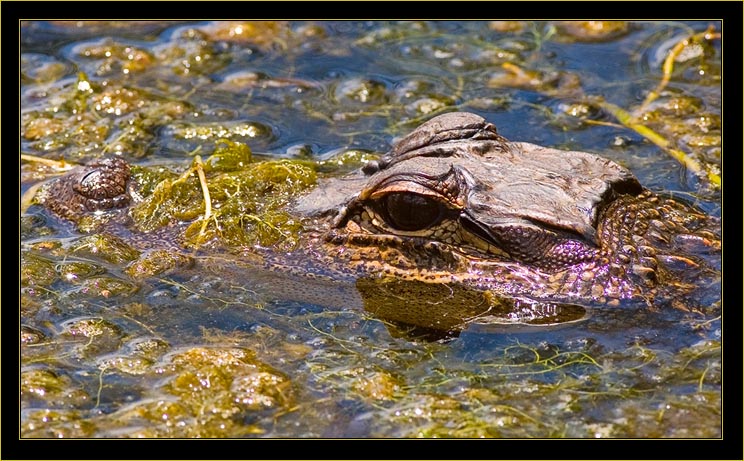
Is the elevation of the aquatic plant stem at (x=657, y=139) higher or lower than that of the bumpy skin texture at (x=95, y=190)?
higher

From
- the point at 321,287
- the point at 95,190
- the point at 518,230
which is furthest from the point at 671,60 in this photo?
the point at 95,190

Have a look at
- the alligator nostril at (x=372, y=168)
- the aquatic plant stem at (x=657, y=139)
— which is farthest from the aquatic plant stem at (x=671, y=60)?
the alligator nostril at (x=372, y=168)

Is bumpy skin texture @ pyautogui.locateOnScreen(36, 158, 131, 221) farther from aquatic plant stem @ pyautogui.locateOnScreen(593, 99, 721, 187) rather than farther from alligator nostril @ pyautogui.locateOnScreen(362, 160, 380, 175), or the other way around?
aquatic plant stem @ pyautogui.locateOnScreen(593, 99, 721, 187)

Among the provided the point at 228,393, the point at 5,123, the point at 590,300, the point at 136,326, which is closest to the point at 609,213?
the point at 590,300

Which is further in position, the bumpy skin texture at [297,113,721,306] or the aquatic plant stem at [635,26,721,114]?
the aquatic plant stem at [635,26,721,114]

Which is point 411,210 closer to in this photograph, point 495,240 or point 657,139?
point 495,240

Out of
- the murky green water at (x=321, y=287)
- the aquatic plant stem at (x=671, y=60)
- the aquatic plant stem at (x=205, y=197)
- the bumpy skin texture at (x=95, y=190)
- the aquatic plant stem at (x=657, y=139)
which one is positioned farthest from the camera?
the aquatic plant stem at (x=671, y=60)

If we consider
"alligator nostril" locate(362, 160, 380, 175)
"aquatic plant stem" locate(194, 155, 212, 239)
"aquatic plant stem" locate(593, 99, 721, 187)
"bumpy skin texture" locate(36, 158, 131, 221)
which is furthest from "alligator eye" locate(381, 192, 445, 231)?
"aquatic plant stem" locate(593, 99, 721, 187)

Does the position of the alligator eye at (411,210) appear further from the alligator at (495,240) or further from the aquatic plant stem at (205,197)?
the aquatic plant stem at (205,197)
